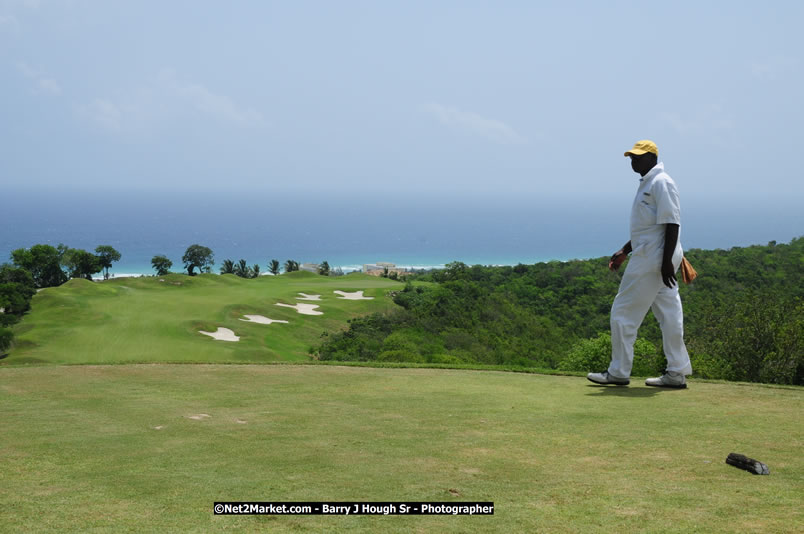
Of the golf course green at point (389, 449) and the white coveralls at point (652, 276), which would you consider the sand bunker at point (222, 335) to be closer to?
the golf course green at point (389, 449)

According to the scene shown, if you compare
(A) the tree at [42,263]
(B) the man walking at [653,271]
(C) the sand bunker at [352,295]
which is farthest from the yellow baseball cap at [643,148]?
(A) the tree at [42,263]

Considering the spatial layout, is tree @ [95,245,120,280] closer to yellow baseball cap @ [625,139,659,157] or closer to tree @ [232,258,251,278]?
tree @ [232,258,251,278]

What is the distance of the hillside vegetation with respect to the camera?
39.0ft

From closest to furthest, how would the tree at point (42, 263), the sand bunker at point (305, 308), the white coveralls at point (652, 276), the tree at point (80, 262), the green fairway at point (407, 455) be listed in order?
the green fairway at point (407, 455), the white coveralls at point (652, 276), the sand bunker at point (305, 308), the tree at point (42, 263), the tree at point (80, 262)

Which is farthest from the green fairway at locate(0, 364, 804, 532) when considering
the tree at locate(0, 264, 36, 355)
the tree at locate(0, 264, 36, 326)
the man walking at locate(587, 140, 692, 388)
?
the tree at locate(0, 264, 36, 326)

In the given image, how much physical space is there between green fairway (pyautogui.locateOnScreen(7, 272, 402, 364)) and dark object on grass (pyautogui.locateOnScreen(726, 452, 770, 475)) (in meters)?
20.1

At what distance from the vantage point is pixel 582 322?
30766 mm

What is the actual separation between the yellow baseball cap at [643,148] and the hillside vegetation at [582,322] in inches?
190

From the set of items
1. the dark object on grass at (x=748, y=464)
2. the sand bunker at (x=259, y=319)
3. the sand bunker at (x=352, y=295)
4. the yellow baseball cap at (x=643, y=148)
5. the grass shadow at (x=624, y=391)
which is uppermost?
the yellow baseball cap at (x=643, y=148)

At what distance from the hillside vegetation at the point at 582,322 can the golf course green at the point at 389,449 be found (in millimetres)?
3888

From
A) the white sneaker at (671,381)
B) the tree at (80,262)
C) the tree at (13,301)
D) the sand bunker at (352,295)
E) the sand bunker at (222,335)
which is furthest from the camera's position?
the tree at (80,262)

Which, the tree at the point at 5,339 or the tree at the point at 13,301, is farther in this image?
the tree at the point at 13,301

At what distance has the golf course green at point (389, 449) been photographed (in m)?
3.91

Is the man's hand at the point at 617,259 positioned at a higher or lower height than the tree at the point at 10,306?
higher
